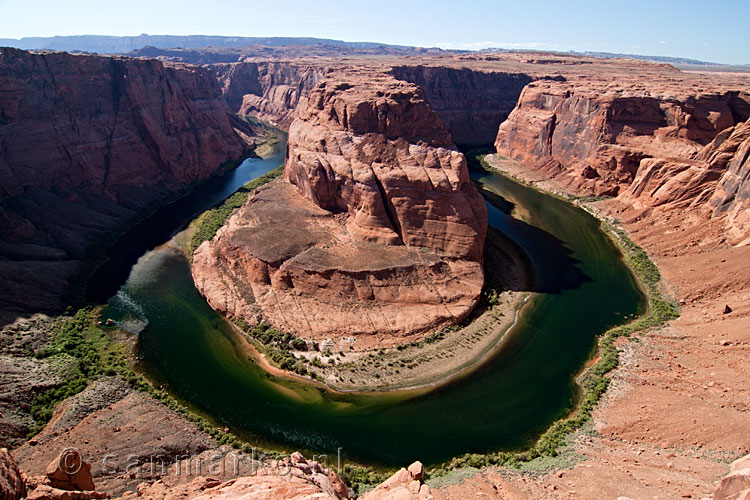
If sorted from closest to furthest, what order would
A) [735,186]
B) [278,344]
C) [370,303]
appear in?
[278,344] → [370,303] → [735,186]

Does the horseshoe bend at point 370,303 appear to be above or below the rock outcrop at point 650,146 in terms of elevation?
below

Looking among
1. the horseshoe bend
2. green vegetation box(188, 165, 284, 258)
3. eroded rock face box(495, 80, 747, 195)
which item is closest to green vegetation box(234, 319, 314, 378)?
the horseshoe bend

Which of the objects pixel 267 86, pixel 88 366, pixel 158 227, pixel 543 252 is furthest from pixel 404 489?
pixel 267 86

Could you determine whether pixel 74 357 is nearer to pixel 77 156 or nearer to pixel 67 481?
pixel 67 481

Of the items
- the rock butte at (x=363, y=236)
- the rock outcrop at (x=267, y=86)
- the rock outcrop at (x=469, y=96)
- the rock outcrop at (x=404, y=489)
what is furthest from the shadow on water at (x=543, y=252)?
the rock outcrop at (x=267, y=86)

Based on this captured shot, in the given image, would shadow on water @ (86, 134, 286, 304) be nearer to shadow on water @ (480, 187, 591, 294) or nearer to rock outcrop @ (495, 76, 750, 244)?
shadow on water @ (480, 187, 591, 294)

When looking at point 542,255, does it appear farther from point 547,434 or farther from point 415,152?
point 547,434

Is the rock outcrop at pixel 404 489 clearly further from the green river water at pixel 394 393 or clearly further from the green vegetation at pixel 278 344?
the green vegetation at pixel 278 344
